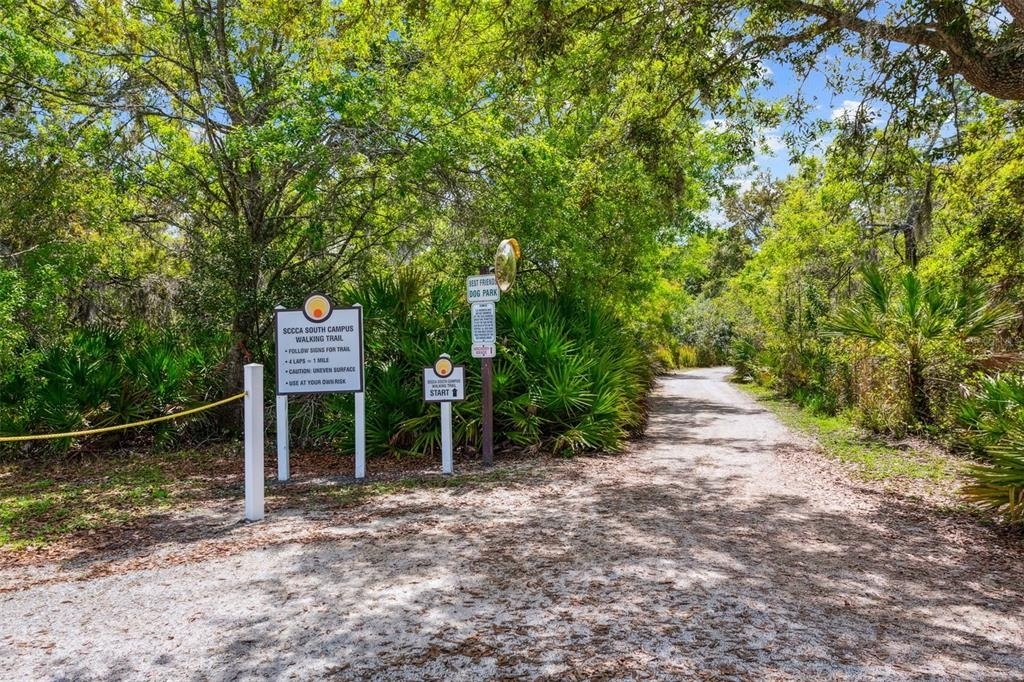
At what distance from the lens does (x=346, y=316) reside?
27.3 feet

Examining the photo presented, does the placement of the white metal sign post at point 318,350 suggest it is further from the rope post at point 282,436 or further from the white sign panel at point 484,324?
the white sign panel at point 484,324

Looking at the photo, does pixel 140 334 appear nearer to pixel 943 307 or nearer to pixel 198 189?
pixel 198 189

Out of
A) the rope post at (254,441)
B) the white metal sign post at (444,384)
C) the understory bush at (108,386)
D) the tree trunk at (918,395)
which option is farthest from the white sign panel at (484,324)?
the tree trunk at (918,395)

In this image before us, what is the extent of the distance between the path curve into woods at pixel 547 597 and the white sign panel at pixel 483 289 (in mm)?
3021

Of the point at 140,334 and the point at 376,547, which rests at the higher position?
the point at 140,334

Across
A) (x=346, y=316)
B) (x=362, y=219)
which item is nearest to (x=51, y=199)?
(x=362, y=219)

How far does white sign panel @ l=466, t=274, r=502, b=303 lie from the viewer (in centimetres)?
937

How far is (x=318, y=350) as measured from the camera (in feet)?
27.2

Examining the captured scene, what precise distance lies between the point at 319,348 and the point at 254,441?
2.05 meters

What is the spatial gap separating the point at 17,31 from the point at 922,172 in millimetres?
12186

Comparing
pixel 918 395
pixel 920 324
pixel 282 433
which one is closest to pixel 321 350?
pixel 282 433

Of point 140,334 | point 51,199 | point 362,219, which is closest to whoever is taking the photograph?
point 51,199

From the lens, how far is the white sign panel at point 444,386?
9.01 meters

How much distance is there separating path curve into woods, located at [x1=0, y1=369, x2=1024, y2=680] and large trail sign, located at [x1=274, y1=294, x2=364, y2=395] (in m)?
1.73
